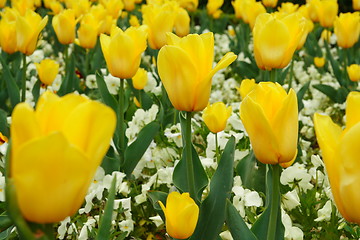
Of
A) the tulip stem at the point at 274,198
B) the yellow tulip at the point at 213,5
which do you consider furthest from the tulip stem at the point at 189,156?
the yellow tulip at the point at 213,5

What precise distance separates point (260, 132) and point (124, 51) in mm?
913

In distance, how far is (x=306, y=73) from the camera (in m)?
4.88

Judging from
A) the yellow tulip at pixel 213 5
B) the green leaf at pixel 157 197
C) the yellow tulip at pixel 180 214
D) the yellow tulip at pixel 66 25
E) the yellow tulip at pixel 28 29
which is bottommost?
the yellow tulip at pixel 213 5

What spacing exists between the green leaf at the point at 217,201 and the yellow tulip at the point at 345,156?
61 centimetres

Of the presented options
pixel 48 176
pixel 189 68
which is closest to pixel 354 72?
pixel 189 68

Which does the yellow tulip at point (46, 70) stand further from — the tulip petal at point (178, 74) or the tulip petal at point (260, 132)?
the tulip petal at point (260, 132)

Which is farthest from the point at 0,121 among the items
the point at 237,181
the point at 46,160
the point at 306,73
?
the point at 306,73

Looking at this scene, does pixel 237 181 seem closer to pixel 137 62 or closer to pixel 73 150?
pixel 137 62

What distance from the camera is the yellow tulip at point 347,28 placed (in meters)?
3.48

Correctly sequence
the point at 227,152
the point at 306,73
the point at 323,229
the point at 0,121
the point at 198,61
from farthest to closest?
the point at 306,73 → the point at 0,121 → the point at 323,229 → the point at 227,152 → the point at 198,61

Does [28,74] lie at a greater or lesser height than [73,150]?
Result: lesser

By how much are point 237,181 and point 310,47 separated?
3.29 m

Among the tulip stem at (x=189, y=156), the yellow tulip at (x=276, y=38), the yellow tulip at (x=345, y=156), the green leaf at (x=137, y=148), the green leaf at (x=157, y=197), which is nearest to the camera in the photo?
the yellow tulip at (x=345, y=156)

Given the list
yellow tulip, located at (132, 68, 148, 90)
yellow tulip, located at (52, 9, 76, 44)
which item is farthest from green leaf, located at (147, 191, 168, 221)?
yellow tulip, located at (52, 9, 76, 44)
